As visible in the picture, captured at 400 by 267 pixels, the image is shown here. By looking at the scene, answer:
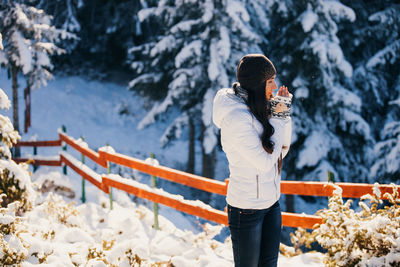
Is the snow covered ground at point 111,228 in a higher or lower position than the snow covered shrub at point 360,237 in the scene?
lower

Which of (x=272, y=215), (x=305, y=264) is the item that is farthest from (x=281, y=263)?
(x=272, y=215)

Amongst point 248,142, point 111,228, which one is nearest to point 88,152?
point 111,228

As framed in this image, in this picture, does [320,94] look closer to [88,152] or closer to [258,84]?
[88,152]

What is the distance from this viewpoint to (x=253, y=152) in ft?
8.54

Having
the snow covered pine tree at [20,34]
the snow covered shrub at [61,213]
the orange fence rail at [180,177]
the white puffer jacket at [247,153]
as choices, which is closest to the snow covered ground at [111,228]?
the snow covered shrub at [61,213]

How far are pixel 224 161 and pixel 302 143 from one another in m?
5.21

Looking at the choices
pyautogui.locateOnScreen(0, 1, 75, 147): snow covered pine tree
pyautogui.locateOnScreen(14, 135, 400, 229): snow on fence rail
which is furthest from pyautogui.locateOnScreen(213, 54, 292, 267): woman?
pyautogui.locateOnScreen(0, 1, 75, 147): snow covered pine tree

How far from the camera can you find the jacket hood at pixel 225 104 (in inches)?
104

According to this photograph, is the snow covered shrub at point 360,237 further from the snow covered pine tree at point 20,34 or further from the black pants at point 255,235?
the snow covered pine tree at point 20,34

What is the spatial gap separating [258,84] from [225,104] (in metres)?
0.26

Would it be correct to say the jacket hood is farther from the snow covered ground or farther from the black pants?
the snow covered ground

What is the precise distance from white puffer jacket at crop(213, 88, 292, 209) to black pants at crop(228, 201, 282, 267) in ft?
0.23

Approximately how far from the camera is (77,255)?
175 inches

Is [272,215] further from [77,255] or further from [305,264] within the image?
[77,255]
